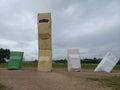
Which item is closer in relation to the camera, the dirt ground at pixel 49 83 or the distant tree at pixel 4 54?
the dirt ground at pixel 49 83

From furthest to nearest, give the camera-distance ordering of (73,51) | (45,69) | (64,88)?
(73,51)
(45,69)
(64,88)

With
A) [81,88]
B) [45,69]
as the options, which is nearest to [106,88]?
[81,88]

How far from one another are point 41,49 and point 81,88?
13455mm

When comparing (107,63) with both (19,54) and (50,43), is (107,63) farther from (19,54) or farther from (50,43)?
(19,54)

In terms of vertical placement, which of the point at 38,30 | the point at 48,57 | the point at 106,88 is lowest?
the point at 106,88

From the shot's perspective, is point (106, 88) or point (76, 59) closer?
point (106, 88)

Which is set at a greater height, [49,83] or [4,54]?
[4,54]

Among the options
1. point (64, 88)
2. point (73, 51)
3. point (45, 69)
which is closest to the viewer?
point (64, 88)

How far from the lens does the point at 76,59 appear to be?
24.8m

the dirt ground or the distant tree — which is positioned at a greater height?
the distant tree

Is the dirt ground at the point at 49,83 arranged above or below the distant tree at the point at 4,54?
below

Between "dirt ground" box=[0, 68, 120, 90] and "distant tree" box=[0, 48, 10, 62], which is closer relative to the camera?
"dirt ground" box=[0, 68, 120, 90]

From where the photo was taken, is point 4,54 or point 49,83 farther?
point 4,54

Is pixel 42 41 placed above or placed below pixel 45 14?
below
